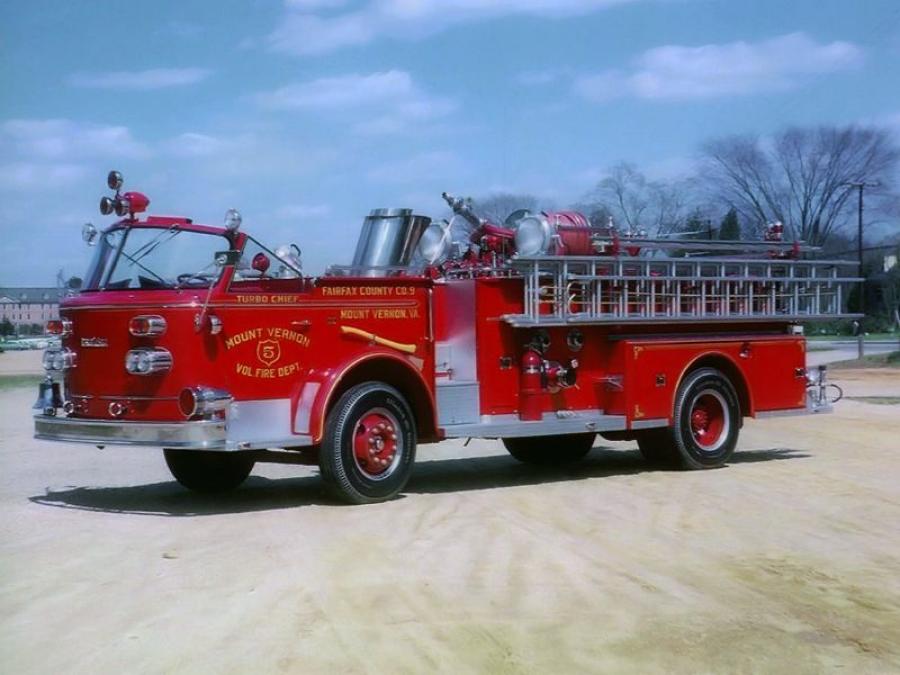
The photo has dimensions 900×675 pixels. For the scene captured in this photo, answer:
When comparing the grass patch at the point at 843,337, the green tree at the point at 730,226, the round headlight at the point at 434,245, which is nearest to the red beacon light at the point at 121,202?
the round headlight at the point at 434,245

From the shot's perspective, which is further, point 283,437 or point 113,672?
point 283,437

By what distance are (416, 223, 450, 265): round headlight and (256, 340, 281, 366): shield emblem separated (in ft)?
8.30

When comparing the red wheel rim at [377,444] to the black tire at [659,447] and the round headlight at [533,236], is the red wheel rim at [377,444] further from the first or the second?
the black tire at [659,447]

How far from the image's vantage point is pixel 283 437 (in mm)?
8930

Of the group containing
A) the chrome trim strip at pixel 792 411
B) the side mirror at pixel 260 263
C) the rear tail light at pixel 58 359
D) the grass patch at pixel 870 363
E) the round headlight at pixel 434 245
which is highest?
the round headlight at pixel 434 245

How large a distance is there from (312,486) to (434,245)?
259cm

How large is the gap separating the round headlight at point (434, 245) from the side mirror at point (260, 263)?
215 centimetres

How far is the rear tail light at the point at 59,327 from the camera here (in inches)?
364

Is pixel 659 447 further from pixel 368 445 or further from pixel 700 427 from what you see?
pixel 368 445

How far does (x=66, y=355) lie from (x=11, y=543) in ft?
5.99

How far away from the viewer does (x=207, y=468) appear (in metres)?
10.2

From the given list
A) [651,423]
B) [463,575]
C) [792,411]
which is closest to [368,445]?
[463,575]

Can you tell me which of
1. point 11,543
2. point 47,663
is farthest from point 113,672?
point 11,543

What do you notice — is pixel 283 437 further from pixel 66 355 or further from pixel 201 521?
pixel 66 355
